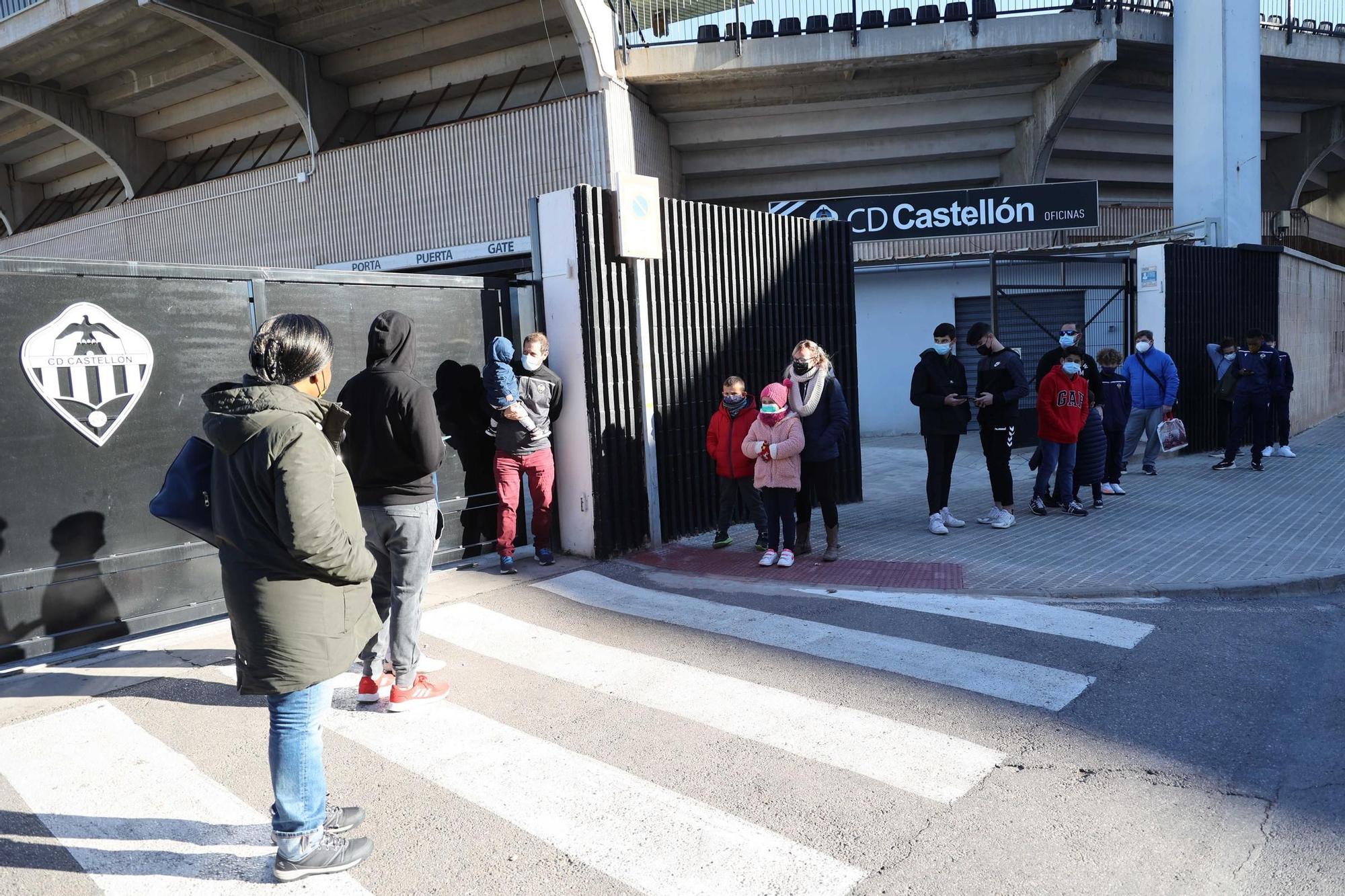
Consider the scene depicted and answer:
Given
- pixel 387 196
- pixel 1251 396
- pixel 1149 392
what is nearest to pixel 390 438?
pixel 1149 392

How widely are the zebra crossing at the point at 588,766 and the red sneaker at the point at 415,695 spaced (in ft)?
0.28

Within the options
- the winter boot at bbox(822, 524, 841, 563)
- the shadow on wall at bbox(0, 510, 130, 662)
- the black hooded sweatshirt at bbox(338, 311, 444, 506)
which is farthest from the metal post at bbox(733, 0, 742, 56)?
the shadow on wall at bbox(0, 510, 130, 662)

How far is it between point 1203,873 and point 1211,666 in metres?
2.25

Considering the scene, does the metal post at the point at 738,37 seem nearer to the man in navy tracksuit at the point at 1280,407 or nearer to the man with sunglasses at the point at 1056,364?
the man with sunglasses at the point at 1056,364

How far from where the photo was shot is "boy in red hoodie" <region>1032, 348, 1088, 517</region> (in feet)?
30.2

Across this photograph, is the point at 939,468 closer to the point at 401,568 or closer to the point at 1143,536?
the point at 1143,536

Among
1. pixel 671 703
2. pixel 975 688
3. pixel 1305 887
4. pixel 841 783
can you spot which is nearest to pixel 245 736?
pixel 671 703

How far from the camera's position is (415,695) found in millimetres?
4746

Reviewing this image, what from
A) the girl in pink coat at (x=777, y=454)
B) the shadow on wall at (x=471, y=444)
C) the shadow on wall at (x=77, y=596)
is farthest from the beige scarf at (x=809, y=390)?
the shadow on wall at (x=77, y=596)

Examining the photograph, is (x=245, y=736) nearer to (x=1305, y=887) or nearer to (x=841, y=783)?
(x=841, y=783)

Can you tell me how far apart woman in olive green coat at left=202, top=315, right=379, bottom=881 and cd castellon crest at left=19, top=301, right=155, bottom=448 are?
3.15 metres

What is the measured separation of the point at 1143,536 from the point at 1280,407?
7.19m

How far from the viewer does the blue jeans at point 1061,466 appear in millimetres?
9438

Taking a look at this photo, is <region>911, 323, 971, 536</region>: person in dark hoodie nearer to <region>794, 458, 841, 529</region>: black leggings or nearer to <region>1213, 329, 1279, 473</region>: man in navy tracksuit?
<region>794, 458, 841, 529</region>: black leggings
